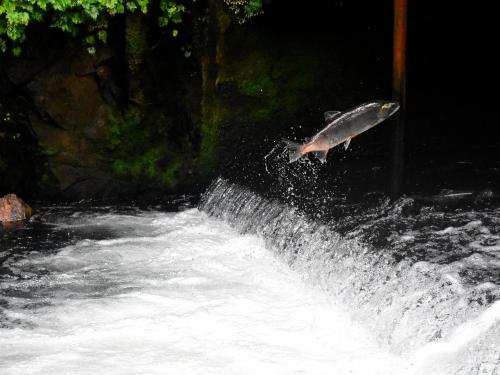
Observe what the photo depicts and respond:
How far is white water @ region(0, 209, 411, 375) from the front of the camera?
16.2 ft

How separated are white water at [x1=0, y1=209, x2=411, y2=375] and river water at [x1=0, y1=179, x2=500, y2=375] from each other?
15 mm

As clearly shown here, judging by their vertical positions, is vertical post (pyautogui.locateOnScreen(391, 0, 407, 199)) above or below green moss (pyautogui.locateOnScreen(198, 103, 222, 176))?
above

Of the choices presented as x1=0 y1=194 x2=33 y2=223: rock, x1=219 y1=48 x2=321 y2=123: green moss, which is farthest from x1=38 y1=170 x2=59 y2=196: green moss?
x1=219 y1=48 x2=321 y2=123: green moss

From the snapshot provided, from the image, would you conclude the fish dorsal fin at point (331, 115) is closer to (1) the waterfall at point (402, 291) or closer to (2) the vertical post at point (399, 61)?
(1) the waterfall at point (402, 291)

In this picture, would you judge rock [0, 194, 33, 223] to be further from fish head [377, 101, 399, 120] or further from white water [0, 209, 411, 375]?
fish head [377, 101, 399, 120]

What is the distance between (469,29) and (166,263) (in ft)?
23.4

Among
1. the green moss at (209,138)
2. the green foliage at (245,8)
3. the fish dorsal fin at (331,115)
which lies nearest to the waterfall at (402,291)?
the fish dorsal fin at (331,115)

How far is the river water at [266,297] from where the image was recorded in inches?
189

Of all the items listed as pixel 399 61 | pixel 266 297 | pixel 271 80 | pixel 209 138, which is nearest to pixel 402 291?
pixel 266 297

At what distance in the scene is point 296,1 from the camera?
976 centimetres

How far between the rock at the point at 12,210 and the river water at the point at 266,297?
2.24 feet

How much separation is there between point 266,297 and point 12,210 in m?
3.97

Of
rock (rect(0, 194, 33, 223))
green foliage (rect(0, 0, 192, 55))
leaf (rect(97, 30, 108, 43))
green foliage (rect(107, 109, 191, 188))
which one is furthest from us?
green foliage (rect(107, 109, 191, 188))

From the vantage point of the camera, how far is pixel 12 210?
8.60 metres
